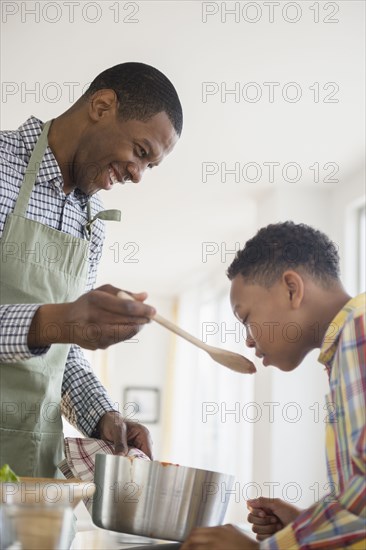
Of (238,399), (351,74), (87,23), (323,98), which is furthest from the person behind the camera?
(238,399)

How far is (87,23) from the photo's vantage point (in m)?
3.37

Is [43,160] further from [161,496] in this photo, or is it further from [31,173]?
[161,496]

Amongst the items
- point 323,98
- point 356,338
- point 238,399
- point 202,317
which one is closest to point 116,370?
point 202,317

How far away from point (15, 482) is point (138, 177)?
2.86 ft

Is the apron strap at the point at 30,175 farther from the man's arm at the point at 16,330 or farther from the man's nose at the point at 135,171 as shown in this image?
the man's arm at the point at 16,330

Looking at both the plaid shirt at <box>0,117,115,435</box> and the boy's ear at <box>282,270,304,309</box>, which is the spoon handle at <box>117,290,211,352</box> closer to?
the boy's ear at <box>282,270,304,309</box>

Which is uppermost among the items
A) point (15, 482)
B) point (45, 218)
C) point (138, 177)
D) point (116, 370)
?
point (116, 370)

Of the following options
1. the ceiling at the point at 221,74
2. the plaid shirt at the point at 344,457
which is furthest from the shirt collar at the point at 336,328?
the ceiling at the point at 221,74

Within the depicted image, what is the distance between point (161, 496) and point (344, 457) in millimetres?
273

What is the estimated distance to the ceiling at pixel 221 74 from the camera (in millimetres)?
3264

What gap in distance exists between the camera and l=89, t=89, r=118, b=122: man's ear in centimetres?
168

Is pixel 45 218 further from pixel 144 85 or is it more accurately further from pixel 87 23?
pixel 87 23

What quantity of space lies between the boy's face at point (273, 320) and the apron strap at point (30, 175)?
0.45m

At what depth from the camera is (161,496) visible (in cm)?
112
